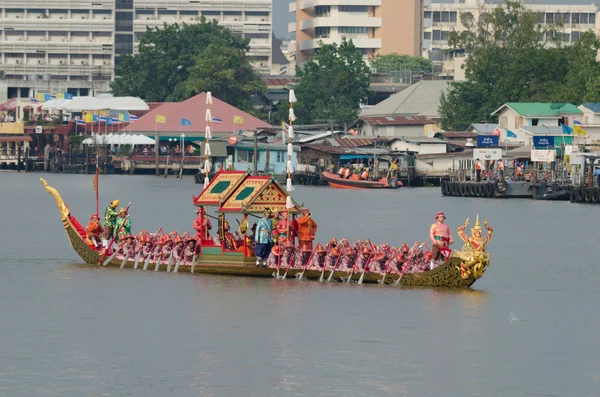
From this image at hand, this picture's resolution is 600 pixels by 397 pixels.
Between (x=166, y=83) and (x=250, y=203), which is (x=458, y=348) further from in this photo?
(x=166, y=83)

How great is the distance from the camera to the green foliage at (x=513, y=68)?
373 feet

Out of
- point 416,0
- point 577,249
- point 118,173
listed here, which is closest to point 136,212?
point 577,249

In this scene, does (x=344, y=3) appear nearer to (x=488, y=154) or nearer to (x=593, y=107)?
(x=593, y=107)

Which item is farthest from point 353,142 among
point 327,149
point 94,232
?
point 94,232

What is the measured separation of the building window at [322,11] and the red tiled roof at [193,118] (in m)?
63.2

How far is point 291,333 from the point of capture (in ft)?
114

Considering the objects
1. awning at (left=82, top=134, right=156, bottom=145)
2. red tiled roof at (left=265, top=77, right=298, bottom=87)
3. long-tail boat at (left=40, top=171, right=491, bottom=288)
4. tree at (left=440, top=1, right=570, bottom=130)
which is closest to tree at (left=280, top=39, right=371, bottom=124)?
tree at (left=440, top=1, right=570, bottom=130)

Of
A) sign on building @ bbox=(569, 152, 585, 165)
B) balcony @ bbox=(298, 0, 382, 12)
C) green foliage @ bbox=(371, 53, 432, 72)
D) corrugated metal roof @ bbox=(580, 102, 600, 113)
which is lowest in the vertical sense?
sign on building @ bbox=(569, 152, 585, 165)

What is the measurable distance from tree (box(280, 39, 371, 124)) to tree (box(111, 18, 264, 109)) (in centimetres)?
513

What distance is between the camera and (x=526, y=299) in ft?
135

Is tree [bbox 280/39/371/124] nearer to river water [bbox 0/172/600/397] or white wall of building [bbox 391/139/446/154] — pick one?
white wall of building [bbox 391/139/446/154]

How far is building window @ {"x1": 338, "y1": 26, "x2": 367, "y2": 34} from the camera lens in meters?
196

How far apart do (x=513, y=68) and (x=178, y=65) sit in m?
42.8

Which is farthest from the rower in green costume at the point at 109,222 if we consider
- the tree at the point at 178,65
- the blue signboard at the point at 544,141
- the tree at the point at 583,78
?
the tree at the point at 178,65
